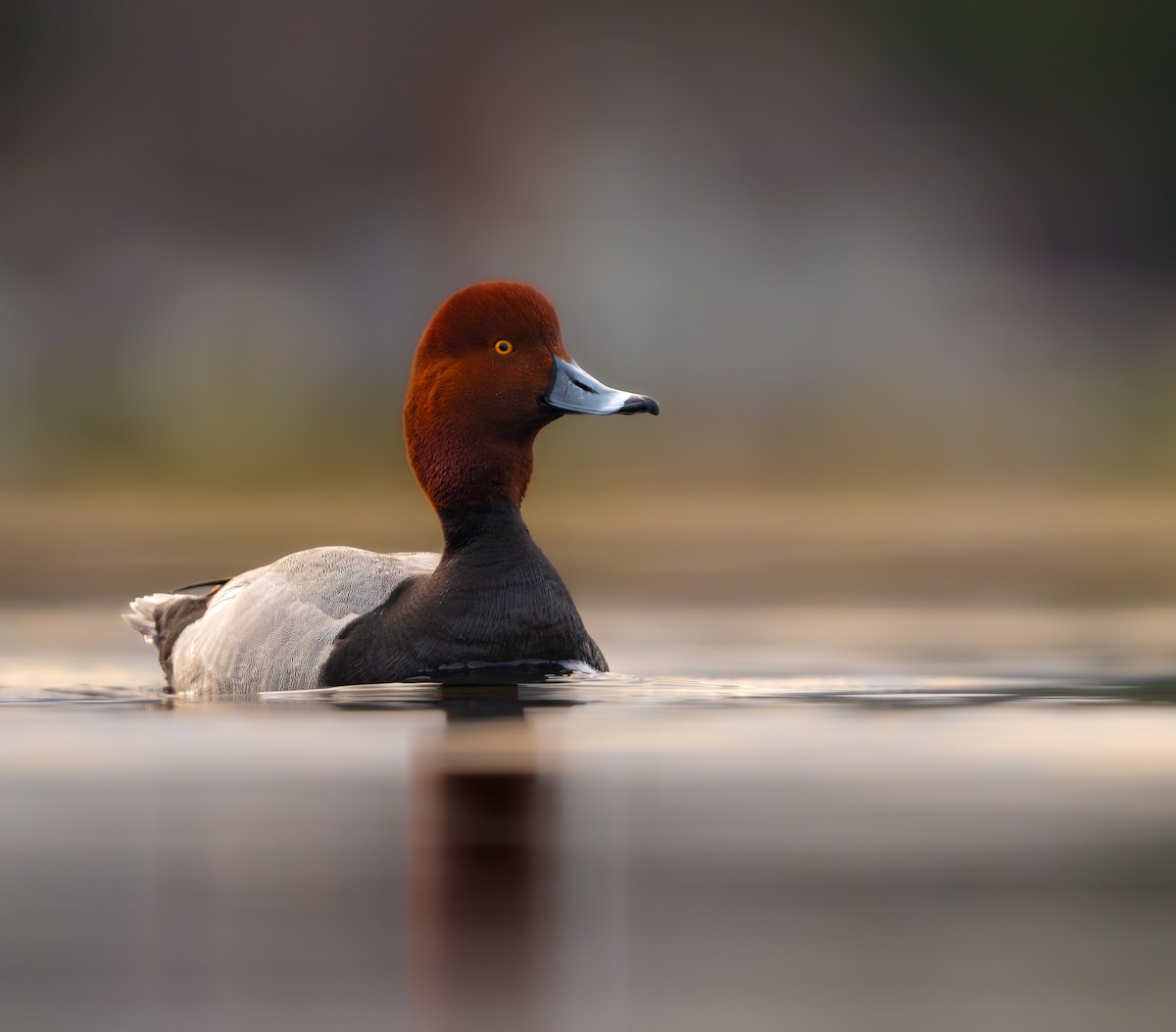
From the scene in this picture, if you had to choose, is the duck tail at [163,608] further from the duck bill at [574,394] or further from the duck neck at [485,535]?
the duck bill at [574,394]

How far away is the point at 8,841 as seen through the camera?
5.07m

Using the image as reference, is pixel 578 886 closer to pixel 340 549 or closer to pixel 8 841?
pixel 8 841

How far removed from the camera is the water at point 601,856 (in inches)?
145

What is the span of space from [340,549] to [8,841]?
121 inches

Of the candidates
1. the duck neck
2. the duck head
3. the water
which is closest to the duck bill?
the duck head

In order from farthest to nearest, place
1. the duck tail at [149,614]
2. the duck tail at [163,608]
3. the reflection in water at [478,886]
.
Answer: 1. the duck tail at [149,614]
2. the duck tail at [163,608]
3. the reflection in water at [478,886]

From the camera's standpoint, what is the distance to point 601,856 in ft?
15.8

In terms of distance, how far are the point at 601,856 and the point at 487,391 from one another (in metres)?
3.23

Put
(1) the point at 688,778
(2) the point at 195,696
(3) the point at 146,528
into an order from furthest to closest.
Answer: (3) the point at 146,528, (2) the point at 195,696, (1) the point at 688,778

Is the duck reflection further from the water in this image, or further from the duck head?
the duck head

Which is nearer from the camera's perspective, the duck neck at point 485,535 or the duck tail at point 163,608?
the duck neck at point 485,535

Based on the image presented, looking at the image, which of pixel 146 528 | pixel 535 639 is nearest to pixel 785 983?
pixel 535 639

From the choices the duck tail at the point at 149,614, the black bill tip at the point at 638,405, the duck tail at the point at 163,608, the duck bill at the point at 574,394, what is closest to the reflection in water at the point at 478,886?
the black bill tip at the point at 638,405

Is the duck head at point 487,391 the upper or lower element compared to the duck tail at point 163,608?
upper
